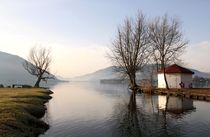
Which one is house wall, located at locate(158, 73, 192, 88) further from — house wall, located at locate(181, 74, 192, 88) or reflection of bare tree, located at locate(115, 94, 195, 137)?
reflection of bare tree, located at locate(115, 94, 195, 137)

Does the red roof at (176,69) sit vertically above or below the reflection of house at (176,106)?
above

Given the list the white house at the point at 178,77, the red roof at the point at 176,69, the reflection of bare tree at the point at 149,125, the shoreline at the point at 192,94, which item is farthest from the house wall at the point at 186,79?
the reflection of bare tree at the point at 149,125

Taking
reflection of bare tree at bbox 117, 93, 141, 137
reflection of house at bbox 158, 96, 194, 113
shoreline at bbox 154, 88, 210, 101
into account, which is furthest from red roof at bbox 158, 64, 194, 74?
reflection of bare tree at bbox 117, 93, 141, 137

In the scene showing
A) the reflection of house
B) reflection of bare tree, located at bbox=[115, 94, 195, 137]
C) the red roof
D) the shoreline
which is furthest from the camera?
the red roof

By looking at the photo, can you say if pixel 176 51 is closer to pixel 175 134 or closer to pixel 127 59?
pixel 127 59

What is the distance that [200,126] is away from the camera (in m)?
28.2

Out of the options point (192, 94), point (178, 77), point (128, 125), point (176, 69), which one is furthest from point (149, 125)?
point (176, 69)

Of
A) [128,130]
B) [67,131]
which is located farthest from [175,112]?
[67,131]

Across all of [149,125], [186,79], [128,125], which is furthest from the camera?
[186,79]

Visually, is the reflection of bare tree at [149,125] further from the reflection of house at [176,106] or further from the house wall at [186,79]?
the house wall at [186,79]

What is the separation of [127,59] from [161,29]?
12975 mm

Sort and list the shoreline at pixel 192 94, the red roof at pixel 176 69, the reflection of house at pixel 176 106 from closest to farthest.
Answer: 1. the reflection of house at pixel 176 106
2. the shoreline at pixel 192 94
3. the red roof at pixel 176 69

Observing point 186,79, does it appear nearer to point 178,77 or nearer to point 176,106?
point 178,77

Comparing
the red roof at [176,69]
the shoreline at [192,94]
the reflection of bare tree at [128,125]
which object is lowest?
the reflection of bare tree at [128,125]
